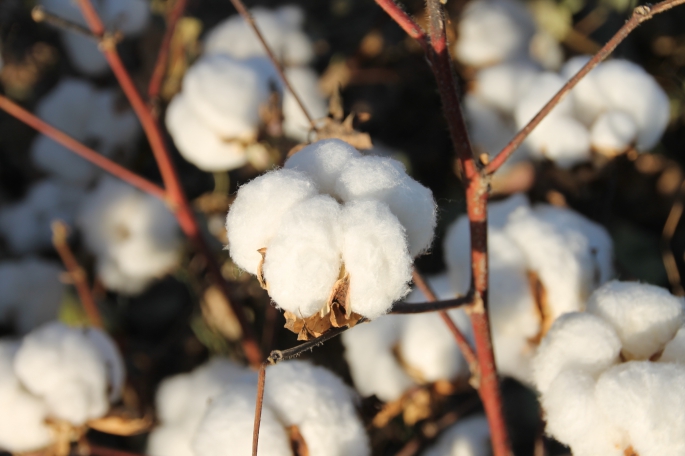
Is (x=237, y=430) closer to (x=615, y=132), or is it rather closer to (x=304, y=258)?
(x=304, y=258)

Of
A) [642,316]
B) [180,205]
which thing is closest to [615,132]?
[642,316]

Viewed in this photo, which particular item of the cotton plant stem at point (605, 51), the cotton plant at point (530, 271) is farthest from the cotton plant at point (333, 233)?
the cotton plant at point (530, 271)

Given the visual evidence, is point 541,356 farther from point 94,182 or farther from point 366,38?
point 94,182

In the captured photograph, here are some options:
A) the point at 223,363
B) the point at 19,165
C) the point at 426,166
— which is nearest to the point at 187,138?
the point at 223,363

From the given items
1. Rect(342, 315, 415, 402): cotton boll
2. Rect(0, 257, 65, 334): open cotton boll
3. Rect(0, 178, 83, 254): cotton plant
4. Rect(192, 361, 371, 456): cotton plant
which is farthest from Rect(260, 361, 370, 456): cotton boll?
Rect(0, 178, 83, 254): cotton plant

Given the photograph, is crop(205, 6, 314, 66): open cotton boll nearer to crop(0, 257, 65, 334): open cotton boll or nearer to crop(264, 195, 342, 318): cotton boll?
crop(0, 257, 65, 334): open cotton boll
